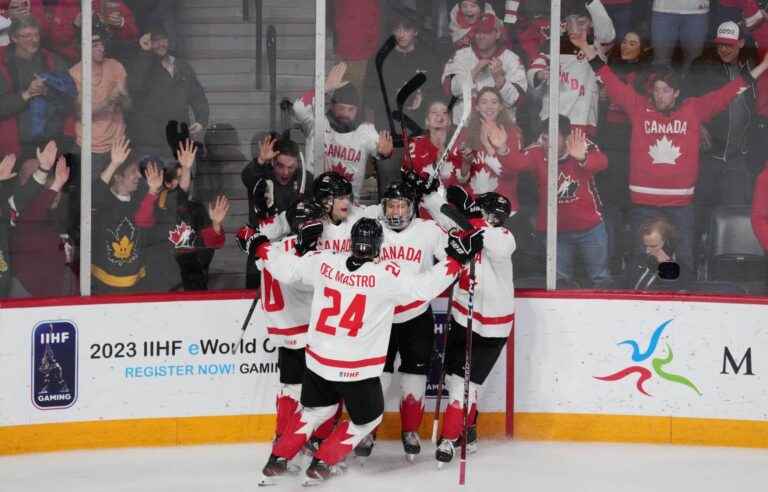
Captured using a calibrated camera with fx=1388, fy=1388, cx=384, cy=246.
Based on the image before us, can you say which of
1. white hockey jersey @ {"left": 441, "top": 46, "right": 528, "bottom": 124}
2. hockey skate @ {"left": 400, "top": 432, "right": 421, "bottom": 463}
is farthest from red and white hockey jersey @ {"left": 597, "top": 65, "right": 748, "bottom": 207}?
hockey skate @ {"left": 400, "top": 432, "right": 421, "bottom": 463}

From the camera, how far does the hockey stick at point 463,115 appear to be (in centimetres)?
621

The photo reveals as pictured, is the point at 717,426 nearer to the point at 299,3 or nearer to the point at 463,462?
the point at 463,462

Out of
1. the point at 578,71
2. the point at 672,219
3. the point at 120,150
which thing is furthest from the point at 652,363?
Answer: the point at 120,150

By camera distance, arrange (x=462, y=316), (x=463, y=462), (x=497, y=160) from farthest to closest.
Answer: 1. (x=497, y=160)
2. (x=462, y=316)
3. (x=463, y=462)

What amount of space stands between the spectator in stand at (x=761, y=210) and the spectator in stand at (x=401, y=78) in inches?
61.4

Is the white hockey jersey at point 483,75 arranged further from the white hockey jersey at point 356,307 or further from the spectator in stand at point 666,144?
the white hockey jersey at point 356,307

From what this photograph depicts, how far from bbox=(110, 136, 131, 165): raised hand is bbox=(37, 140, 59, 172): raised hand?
0.25 metres

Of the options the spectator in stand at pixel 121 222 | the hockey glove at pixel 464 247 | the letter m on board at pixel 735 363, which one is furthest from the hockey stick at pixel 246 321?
the letter m on board at pixel 735 363

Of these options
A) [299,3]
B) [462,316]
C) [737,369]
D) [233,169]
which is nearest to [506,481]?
[462,316]

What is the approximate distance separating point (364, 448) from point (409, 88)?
66.1 inches

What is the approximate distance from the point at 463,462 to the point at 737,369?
141cm

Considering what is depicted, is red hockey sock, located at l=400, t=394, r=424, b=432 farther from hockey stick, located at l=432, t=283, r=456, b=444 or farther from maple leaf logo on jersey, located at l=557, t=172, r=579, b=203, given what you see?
maple leaf logo on jersey, located at l=557, t=172, r=579, b=203

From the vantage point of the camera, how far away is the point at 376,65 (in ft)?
21.0

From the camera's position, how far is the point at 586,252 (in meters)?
6.48
